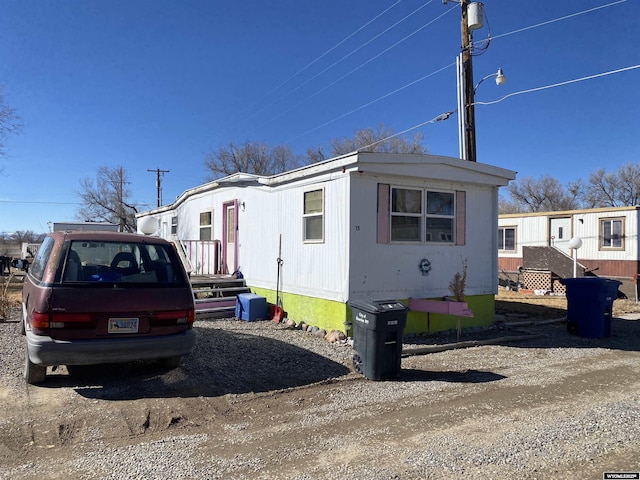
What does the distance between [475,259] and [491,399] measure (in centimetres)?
474

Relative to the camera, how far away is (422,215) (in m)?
8.73

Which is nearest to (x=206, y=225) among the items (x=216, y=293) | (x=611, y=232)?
(x=216, y=293)

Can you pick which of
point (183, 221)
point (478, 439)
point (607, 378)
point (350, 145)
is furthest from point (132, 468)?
point (350, 145)

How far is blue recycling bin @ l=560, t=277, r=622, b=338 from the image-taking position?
8.70 meters

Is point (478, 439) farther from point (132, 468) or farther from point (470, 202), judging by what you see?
point (470, 202)

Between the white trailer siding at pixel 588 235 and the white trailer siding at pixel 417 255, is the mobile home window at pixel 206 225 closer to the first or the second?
the white trailer siding at pixel 417 255

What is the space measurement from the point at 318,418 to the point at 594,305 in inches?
262

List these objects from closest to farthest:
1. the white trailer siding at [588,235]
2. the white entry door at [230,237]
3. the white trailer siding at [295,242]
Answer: the white trailer siding at [295,242]
the white entry door at [230,237]
the white trailer siding at [588,235]

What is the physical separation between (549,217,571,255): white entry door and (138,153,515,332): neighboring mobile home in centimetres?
1026

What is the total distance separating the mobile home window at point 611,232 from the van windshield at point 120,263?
1639 centimetres

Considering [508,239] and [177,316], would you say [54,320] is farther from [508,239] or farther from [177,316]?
[508,239]

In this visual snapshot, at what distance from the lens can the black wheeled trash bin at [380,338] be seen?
5746mm

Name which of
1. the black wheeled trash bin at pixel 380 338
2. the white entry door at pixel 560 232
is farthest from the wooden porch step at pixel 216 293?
the white entry door at pixel 560 232

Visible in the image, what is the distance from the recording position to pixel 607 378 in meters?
5.96
